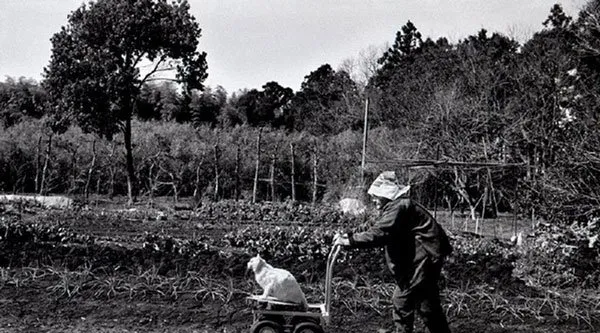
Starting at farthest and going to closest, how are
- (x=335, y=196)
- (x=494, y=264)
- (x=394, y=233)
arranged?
(x=335, y=196) < (x=494, y=264) < (x=394, y=233)

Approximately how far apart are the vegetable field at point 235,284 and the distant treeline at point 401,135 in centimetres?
119

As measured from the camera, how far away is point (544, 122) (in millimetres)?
14617

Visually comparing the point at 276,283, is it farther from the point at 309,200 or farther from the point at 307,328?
the point at 309,200

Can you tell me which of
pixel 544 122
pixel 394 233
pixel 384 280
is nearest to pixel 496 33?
pixel 544 122

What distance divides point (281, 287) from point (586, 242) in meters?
5.94

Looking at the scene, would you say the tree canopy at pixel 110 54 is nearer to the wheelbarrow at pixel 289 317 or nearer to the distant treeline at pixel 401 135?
the distant treeline at pixel 401 135

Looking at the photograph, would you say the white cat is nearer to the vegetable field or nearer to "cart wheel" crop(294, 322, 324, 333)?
"cart wheel" crop(294, 322, 324, 333)

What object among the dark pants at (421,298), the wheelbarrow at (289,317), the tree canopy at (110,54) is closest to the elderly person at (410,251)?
the dark pants at (421,298)

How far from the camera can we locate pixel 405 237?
571 cm

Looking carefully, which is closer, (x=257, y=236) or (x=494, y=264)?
(x=494, y=264)

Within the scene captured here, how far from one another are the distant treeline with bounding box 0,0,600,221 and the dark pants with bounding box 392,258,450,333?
5.22 m

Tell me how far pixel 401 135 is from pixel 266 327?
73.2 ft

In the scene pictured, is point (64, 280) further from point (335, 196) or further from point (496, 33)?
point (496, 33)

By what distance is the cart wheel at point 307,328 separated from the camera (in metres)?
5.79
